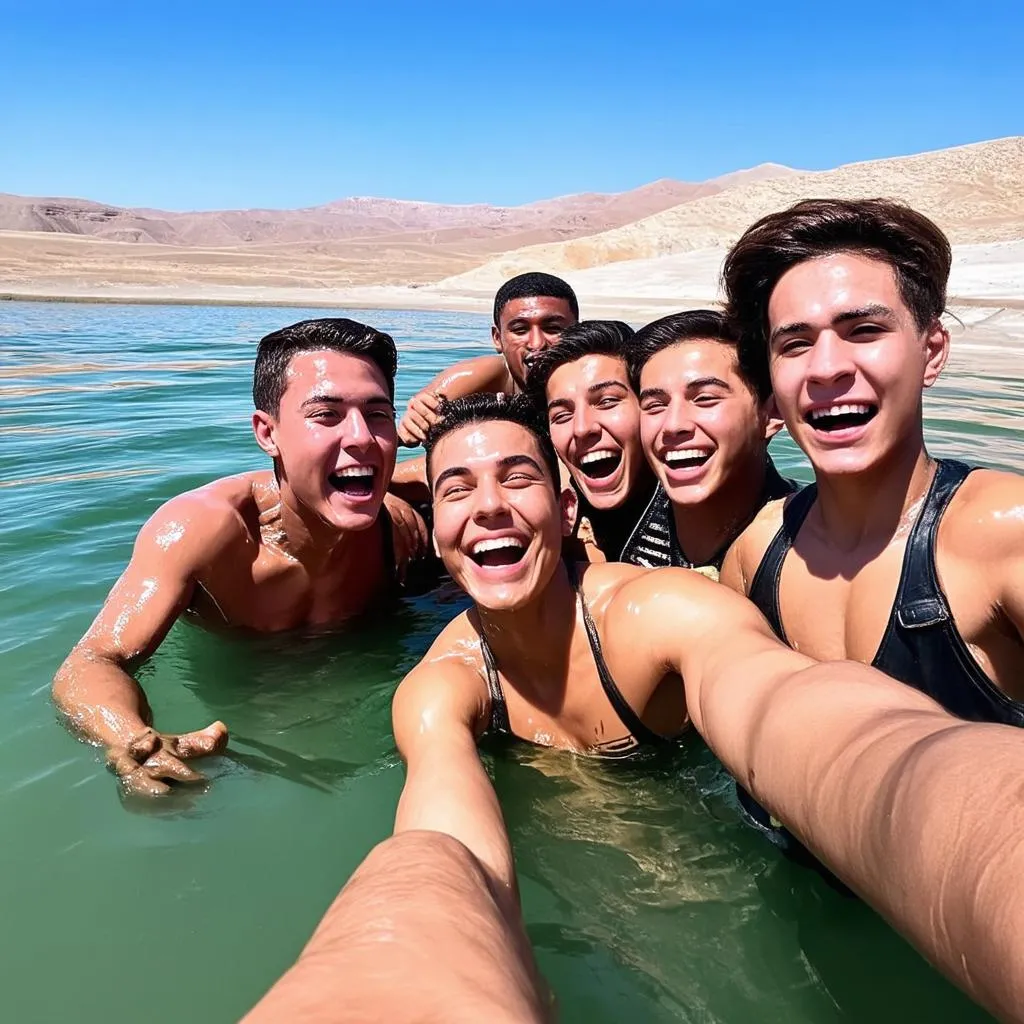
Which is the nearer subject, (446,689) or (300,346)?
(446,689)

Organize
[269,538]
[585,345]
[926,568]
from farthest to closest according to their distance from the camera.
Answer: [269,538] → [585,345] → [926,568]

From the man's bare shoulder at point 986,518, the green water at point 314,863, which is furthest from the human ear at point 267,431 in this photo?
the man's bare shoulder at point 986,518

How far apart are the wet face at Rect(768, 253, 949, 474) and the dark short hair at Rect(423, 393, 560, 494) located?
982mm

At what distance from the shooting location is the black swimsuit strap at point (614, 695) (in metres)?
3.11

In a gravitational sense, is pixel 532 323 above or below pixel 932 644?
above

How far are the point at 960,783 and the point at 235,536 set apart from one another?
11.6 ft

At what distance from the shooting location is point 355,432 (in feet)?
12.9

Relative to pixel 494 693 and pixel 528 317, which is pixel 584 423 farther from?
pixel 528 317

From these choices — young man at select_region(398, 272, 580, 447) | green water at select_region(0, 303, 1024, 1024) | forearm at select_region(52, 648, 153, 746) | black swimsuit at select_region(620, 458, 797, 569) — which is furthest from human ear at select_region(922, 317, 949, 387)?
forearm at select_region(52, 648, 153, 746)

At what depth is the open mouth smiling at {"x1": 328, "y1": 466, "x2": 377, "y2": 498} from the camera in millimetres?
3998

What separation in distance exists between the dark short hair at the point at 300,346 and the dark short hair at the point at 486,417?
890 millimetres

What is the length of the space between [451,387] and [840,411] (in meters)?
3.98

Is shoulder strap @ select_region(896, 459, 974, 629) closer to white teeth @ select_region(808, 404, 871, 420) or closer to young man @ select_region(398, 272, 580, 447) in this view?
white teeth @ select_region(808, 404, 871, 420)

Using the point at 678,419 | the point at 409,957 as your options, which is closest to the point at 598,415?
the point at 678,419
